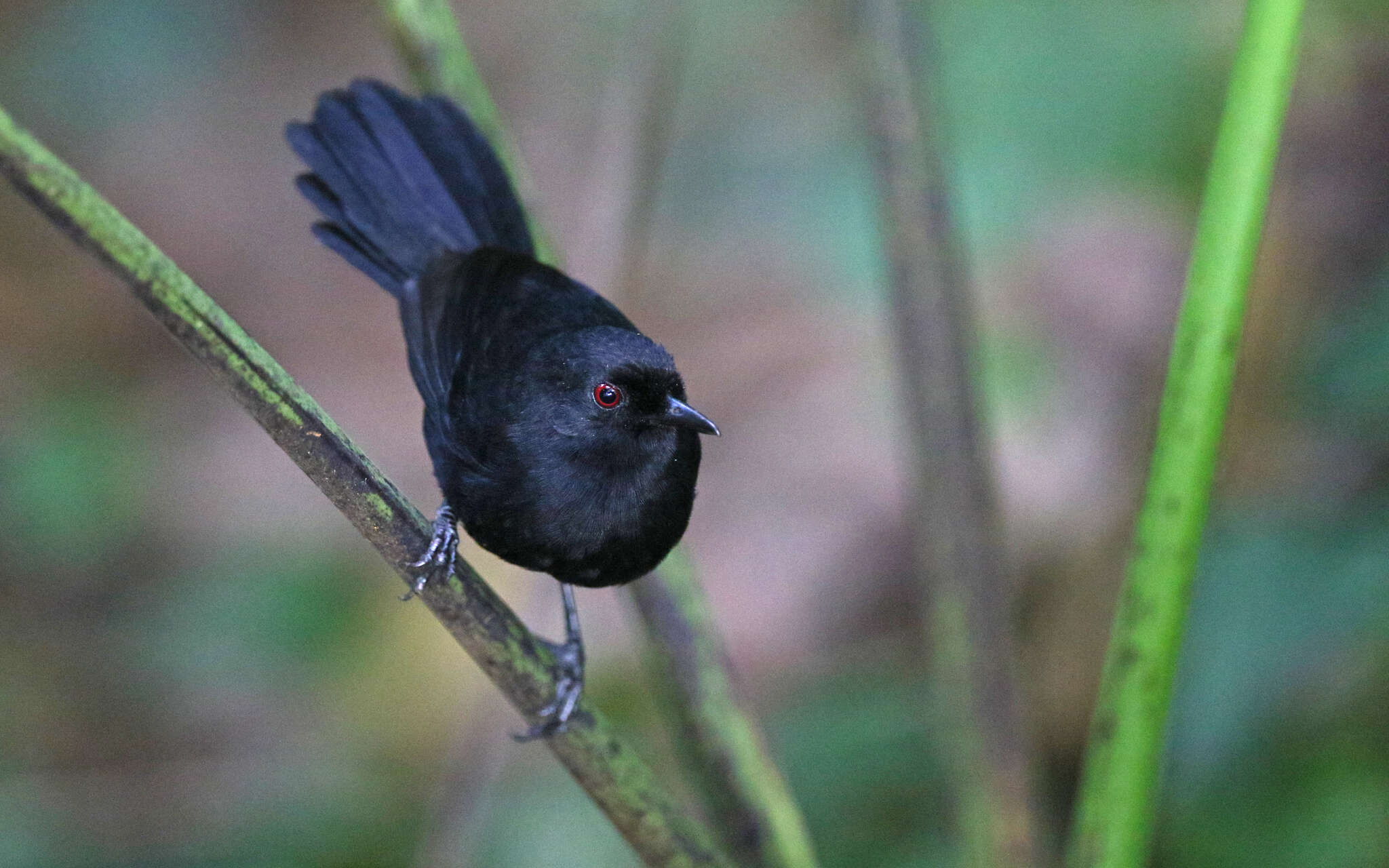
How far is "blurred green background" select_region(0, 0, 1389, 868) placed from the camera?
2961 mm

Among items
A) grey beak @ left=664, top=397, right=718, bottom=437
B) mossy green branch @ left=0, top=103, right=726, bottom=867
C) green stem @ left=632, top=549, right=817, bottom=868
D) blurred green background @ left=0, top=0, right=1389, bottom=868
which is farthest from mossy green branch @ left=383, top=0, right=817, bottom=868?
blurred green background @ left=0, top=0, right=1389, bottom=868

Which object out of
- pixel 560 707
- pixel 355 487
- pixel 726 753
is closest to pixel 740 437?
pixel 726 753

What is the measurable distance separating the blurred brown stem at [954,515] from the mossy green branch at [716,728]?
26cm

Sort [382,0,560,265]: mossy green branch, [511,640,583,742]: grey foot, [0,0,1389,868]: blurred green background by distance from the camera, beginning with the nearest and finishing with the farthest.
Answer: [511,640,583,742]: grey foot
[382,0,560,265]: mossy green branch
[0,0,1389,868]: blurred green background

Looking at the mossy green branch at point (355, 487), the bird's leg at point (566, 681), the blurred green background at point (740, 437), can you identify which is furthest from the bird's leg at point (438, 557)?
the blurred green background at point (740, 437)

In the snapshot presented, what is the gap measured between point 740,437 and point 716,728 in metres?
2.11

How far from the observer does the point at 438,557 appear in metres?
1.60

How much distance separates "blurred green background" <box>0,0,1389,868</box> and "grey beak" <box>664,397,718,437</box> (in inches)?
14.1

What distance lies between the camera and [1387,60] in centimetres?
433

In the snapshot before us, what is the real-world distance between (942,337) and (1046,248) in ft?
7.65

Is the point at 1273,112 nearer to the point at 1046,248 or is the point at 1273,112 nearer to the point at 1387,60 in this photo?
the point at 1046,248

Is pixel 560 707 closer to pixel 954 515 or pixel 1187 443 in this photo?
pixel 954 515

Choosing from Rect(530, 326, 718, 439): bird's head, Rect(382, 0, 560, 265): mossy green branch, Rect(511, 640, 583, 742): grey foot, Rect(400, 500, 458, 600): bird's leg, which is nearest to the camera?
Rect(400, 500, 458, 600): bird's leg

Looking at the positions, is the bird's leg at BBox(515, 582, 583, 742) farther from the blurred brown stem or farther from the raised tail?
the raised tail
